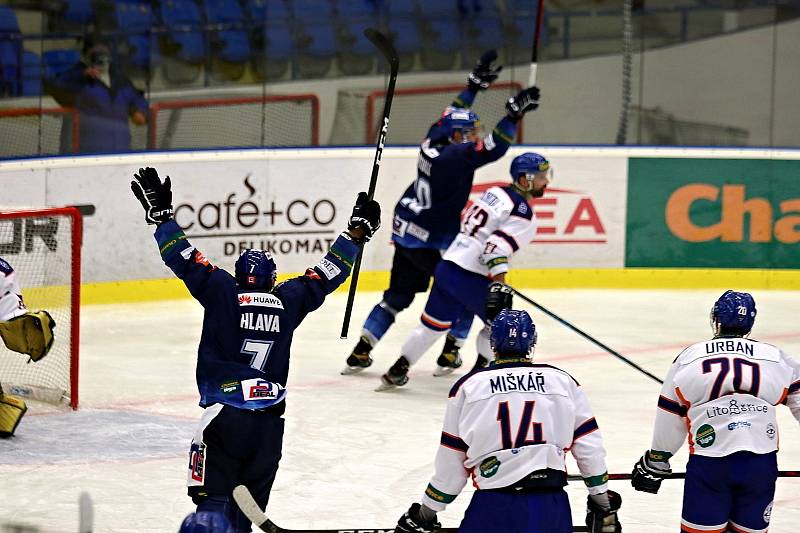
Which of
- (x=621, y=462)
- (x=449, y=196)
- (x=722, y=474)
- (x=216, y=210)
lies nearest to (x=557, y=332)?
(x=449, y=196)

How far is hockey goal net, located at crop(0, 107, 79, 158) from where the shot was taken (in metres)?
9.92

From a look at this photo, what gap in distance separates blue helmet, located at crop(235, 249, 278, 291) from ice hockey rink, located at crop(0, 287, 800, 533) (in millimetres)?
1298

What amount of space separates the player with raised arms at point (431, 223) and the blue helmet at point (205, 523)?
4140mm

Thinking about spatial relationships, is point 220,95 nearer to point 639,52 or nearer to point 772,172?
point 639,52

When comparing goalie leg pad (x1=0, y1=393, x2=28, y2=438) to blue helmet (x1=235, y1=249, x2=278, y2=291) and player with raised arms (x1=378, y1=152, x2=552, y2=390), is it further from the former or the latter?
blue helmet (x1=235, y1=249, x2=278, y2=291)

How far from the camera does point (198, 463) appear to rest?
466 centimetres

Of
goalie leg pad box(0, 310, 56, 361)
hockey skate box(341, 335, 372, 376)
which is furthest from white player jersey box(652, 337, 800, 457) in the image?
hockey skate box(341, 335, 372, 376)

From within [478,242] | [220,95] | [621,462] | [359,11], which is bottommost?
[621,462]

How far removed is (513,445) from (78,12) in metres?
7.18

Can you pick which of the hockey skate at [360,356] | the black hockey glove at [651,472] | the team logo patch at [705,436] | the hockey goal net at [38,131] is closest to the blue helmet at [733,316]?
the team logo patch at [705,436]

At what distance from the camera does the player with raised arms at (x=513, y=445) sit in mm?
4086

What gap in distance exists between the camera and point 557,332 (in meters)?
9.95

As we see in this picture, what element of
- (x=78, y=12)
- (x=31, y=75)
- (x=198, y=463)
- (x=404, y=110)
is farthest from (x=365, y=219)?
(x=404, y=110)

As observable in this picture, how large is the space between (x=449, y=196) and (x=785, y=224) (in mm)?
4032
